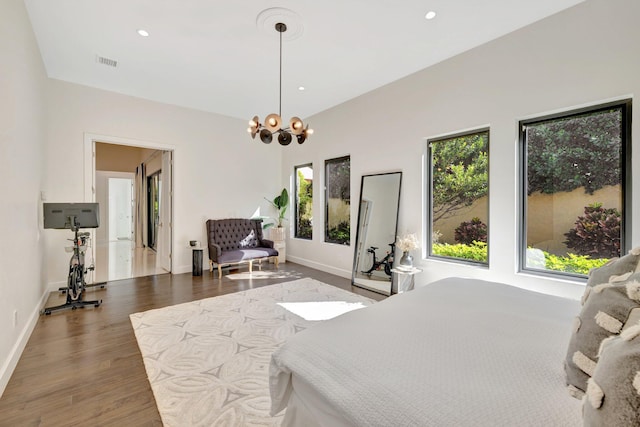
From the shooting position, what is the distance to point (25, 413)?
1.80 m

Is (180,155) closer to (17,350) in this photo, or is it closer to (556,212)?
(17,350)

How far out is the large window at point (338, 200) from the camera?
17.6ft

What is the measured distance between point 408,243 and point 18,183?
14.2ft

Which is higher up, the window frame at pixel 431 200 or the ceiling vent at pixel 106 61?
the ceiling vent at pixel 106 61

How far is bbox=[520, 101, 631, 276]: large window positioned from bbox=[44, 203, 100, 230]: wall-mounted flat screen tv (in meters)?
5.45

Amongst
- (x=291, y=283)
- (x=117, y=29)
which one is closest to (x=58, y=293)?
(x=291, y=283)

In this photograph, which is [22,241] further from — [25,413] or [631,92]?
[631,92]

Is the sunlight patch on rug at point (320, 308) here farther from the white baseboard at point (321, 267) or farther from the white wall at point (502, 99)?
the white baseboard at point (321, 267)

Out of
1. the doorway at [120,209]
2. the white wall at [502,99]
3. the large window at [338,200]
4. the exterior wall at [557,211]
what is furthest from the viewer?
the doorway at [120,209]

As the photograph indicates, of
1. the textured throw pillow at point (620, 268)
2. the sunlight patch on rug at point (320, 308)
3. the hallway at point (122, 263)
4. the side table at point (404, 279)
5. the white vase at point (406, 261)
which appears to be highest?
the textured throw pillow at point (620, 268)

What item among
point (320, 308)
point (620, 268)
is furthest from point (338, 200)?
point (620, 268)

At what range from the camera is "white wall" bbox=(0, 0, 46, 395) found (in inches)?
85.9

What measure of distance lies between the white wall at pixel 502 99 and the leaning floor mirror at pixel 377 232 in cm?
17

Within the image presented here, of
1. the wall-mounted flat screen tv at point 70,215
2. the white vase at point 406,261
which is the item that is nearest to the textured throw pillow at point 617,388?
the white vase at point 406,261
